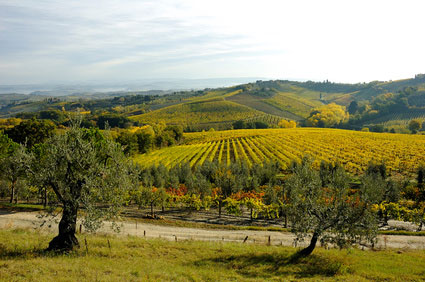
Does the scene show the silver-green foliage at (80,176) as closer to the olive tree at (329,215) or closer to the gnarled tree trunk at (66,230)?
the gnarled tree trunk at (66,230)

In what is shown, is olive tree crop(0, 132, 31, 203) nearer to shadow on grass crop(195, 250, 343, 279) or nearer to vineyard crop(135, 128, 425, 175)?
shadow on grass crop(195, 250, 343, 279)

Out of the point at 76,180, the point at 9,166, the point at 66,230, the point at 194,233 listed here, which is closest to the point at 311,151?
the point at 194,233

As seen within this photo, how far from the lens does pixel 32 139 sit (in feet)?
231

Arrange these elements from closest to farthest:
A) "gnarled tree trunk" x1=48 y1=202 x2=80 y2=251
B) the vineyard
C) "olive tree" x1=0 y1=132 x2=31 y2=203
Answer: "gnarled tree trunk" x1=48 y1=202 x2=80 y2=251
"olive tree" x1=0 y1=132 x2=31 y2=203
the vineyard

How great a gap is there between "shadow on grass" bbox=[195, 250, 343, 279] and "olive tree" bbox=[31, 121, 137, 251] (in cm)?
841

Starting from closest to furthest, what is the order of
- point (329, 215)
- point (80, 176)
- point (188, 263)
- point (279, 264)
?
point (80, 176)
point (188, 263)
point (279, 264)
point (329, 215)

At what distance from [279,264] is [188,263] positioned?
289 inches

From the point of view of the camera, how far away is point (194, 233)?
31812mm

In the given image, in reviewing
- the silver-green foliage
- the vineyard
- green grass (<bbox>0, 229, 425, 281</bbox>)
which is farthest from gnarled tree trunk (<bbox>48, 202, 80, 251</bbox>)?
the vineyard

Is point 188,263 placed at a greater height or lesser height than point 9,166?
lesser

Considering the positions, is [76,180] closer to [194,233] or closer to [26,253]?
[26,253]

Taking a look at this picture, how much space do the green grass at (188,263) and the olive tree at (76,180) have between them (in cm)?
230

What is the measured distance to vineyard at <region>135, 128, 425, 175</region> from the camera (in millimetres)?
65375

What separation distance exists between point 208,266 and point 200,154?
6207cm
